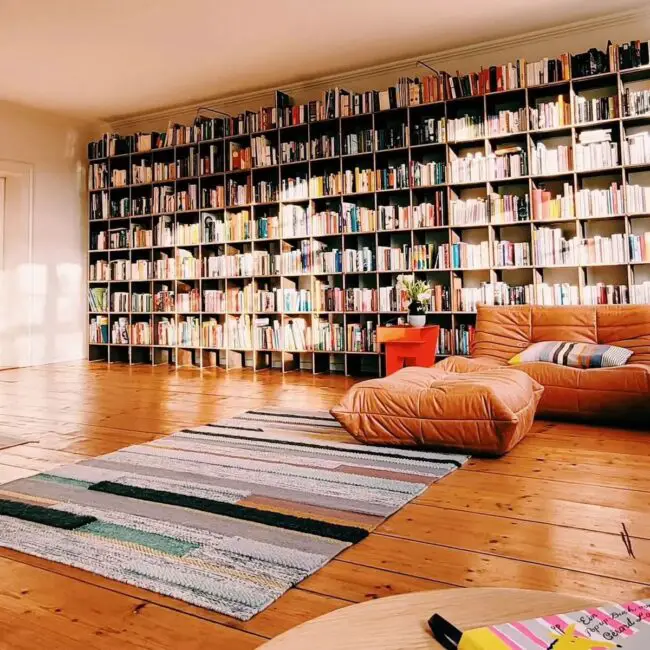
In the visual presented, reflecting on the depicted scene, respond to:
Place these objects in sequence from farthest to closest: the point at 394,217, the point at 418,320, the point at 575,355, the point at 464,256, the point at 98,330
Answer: the point at 98,330 → the point at 394,217 → the point at 464,256 → the point at 418,320 → the point at 575,355

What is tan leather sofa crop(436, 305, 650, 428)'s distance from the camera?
3496 millimetres

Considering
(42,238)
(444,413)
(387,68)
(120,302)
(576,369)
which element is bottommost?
(444,413)

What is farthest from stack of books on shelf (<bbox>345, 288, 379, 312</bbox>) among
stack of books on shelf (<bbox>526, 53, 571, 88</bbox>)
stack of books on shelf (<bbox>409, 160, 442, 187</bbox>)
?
stack of books on shelf (<bbox>526, 53, 571, 88</bbox>)

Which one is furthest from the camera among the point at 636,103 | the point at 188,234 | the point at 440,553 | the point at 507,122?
the point at 188,234

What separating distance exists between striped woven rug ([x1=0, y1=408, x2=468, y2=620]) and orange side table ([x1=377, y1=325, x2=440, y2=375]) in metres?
2.04

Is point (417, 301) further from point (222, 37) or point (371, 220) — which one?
point (222, 37)

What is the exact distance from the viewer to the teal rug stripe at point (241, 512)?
1.93 m

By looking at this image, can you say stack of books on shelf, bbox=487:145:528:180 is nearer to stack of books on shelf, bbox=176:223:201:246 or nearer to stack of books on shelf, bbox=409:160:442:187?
stack of books on shelf, bbox=409:160:442:187

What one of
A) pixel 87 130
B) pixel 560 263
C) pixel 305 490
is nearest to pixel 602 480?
pixel 305 490

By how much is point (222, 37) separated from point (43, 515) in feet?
15.7

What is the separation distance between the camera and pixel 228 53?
593 centimetres

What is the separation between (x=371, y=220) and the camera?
6074 millimetres

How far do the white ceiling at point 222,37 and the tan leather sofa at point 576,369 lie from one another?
265cm

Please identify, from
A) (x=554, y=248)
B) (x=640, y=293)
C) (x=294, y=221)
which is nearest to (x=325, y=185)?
(x=294, y=221)
